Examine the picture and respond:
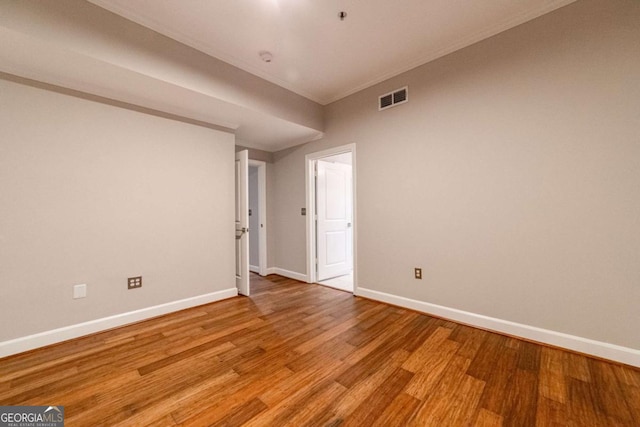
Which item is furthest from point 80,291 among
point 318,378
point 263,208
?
point 263,208

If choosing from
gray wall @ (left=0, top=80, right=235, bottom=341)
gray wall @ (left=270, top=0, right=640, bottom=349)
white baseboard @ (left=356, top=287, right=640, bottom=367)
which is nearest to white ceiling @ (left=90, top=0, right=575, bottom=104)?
gray wall @ (left=270, top=0, right=640, bottom=349)

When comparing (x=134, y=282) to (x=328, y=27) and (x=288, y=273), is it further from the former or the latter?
(x=328, y=27)

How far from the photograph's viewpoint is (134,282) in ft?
8.59

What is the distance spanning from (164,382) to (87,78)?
2629 millimetres

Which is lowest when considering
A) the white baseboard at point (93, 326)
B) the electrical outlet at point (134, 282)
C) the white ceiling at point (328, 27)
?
Result: the white baseboard at point (93, 326)

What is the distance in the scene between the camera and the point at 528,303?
7.07 feet

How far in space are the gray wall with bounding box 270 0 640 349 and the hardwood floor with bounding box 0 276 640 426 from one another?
0.44 m

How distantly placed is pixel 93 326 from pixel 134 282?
1.58 ft

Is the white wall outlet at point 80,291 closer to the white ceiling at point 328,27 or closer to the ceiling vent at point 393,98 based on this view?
the white ceiling at point 328,27

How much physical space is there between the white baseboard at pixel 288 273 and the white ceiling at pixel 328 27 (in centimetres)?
307

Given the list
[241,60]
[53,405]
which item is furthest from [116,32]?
[53,405]

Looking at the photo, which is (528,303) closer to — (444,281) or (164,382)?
(444,281)

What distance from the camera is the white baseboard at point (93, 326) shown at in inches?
79.2

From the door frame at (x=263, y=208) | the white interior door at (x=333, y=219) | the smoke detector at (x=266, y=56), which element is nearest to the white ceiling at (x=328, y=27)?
the smoke detector at (x=266, y=56)
